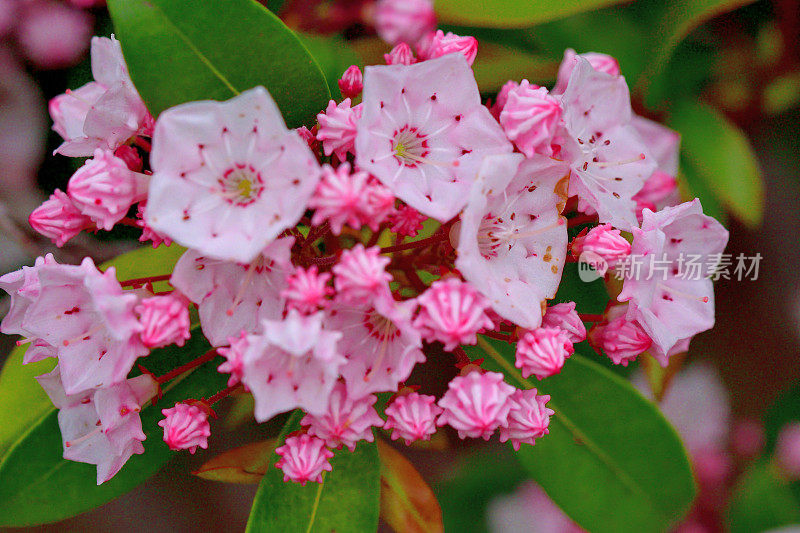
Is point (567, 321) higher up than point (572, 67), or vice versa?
point (572, 67)

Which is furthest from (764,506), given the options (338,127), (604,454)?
(338,127)

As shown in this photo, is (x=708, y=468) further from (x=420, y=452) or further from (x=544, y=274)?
(x=544, y=274)

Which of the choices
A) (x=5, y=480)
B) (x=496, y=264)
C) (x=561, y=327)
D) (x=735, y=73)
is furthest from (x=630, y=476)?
(x=735, y=73)

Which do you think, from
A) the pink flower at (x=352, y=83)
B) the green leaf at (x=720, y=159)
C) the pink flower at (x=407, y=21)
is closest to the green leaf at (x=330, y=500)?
the pink flower at (x=352, y=83)

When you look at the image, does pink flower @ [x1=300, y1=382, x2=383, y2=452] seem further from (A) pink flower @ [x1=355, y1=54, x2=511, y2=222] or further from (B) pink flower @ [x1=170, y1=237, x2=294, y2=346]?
(A) pink flower @ [x1=355, y1=54, x2=511, y2=222]

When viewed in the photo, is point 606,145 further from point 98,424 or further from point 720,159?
point 98,424

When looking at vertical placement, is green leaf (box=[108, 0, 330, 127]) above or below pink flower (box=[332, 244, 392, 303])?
above

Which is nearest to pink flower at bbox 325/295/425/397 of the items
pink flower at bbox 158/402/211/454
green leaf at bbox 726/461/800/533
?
pink flower at bbox 158/402/211/454
